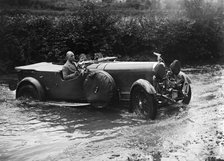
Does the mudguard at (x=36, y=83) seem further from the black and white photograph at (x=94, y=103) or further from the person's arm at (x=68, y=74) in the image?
the person's arm at (x=68, y=74)

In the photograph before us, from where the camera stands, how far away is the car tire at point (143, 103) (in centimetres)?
902

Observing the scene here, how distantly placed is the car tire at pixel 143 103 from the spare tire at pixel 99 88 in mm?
594

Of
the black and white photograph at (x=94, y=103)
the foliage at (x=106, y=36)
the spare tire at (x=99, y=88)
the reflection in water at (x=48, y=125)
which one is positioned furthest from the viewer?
the foliage at (x=106, y=36)

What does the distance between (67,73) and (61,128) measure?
2.06m

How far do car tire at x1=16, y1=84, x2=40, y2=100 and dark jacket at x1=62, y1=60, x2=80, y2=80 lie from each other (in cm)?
117

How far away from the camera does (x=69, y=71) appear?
10.5 metres

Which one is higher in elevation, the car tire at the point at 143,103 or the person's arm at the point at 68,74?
the person's arm at the point at 68,74

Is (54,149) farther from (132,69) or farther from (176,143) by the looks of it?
(132,69)

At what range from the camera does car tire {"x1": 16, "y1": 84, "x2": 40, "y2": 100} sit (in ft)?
36.4

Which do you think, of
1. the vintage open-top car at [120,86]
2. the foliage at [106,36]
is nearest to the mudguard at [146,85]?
the vintage open-top car at [120,86]

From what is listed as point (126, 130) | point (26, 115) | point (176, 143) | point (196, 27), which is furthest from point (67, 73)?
point (196, 27)

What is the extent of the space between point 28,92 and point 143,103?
12.1 ft

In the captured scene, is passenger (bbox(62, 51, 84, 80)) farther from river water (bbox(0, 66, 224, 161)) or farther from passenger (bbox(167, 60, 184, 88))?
passenger (bbox(167, 60, 184, 88))

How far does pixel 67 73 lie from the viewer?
34.4 ft
